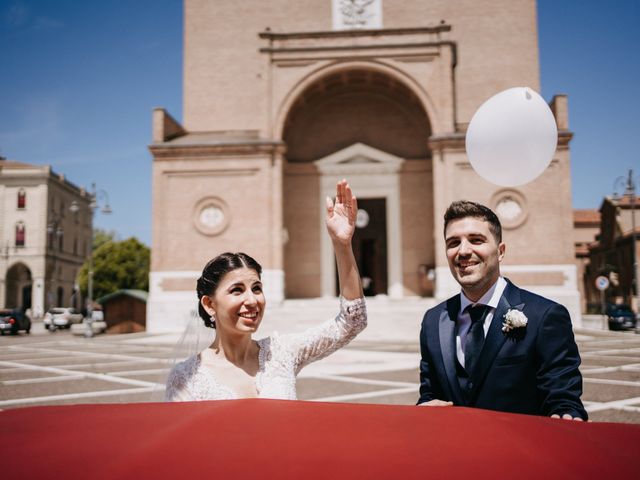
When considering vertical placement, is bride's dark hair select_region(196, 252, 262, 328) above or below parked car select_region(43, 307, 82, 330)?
above

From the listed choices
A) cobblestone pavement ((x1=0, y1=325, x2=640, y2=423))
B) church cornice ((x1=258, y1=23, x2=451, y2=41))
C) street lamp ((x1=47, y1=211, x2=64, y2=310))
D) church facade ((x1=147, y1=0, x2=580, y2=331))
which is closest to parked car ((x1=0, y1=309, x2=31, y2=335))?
cobblestone pavement ((x1=0, y1=325, x2=640, y2=423))

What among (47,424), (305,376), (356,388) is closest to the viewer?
(47,424)

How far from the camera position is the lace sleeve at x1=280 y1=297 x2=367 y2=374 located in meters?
2.97

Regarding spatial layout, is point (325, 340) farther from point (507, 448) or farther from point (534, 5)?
point (534, 5)

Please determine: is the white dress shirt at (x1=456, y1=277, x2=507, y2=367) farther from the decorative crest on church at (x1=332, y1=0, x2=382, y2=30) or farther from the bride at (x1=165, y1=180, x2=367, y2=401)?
the decorative crest on church at (x1=332, y1=0, x2=382, y2=30)

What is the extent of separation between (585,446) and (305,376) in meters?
9.50

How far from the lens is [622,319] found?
5.60 m

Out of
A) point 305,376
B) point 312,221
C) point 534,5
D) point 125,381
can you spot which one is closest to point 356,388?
point 305,376

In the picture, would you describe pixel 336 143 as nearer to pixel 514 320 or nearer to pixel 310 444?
pixel 514 320

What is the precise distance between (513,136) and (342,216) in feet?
4.79

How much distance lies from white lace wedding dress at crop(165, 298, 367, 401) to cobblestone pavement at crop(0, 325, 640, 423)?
2129mm

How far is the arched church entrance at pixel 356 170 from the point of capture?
26.3 m

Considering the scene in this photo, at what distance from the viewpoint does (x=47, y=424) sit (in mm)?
1726

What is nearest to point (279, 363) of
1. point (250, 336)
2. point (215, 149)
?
point (250, 336)
